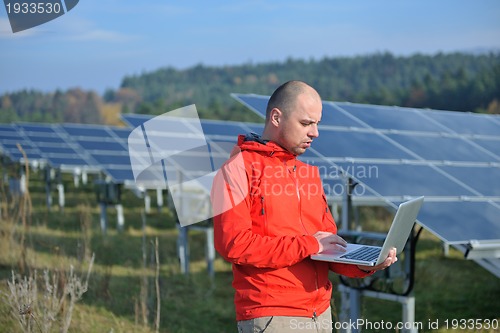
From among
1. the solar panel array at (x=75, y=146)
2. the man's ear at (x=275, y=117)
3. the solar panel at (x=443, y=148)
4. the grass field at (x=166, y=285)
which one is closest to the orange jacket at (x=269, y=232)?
the man's ear at (x=275, y=117)

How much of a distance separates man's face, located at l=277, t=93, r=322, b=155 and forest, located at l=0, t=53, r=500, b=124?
33105mm

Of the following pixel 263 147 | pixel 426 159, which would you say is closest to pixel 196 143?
pixel 426 159

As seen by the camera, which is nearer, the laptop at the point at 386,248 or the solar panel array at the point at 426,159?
the laptop at the point at 386,248

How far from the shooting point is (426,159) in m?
6.62

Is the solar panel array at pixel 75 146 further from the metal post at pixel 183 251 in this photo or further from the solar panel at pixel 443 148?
the solar panel at pixel 443 148

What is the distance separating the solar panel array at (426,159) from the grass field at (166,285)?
100 cm

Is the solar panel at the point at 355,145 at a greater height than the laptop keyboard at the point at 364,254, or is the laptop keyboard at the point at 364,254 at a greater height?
the solar panel at the point at 355,145

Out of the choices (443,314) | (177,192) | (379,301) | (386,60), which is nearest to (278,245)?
(443,314)

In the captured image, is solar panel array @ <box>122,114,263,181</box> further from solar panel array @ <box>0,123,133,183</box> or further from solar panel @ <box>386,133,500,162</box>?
solar panel @ <box>386,133,500,162</box>

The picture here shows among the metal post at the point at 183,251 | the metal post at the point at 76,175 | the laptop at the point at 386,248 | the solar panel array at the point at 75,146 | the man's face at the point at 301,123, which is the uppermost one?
the man's face at the point at 301,123

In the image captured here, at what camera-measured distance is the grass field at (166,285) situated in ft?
22.3

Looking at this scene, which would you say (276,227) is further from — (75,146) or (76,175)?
(76,175)

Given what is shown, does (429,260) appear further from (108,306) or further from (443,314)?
(108,306)

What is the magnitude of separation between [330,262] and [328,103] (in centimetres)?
505
